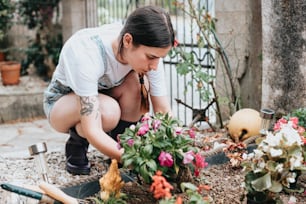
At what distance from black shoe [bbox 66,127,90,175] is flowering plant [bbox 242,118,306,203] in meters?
0.92

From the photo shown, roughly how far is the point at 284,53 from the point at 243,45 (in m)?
0.65

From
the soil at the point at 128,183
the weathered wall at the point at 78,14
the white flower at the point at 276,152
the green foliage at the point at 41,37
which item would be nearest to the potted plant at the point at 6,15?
the green foliage at the point at 41,37

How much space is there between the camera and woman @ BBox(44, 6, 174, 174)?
6.36 feet

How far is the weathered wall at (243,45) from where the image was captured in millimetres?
3396

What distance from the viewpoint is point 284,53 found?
2.80 meters

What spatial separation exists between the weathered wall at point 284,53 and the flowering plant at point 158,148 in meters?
1.19

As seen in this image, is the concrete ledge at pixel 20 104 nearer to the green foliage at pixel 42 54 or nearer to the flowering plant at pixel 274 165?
the green foliage at pixel 42 54

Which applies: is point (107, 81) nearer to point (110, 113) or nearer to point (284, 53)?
point (110, 113)

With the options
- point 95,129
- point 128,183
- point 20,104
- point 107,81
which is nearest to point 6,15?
point 20,104

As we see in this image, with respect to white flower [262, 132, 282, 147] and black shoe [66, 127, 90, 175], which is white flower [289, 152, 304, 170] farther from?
black shoe [66, 127, 90, 175]

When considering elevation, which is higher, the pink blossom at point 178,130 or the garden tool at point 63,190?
the pink blossom at point 178,130

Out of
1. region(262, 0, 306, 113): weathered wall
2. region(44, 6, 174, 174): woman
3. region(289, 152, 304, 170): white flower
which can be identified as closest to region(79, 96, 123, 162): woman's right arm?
region(44, 6, 174, 174): woman

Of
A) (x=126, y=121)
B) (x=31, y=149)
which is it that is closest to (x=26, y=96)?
(x=126, y=121)

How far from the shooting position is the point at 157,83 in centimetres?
235
